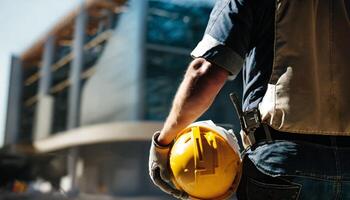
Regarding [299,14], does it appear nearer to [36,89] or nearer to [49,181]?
[49,181]

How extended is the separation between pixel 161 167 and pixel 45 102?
21.3 metres

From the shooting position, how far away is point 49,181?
10.6m

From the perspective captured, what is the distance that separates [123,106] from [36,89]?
277 inches

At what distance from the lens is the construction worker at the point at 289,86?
1.59 metres

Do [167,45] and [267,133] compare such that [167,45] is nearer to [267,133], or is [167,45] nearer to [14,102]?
[14,102]

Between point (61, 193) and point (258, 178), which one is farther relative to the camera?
point (61, 193)

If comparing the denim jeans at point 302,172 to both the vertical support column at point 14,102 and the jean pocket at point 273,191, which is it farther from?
the vertical support column at point 14,102

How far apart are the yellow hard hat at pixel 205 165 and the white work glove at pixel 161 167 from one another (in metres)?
0.05

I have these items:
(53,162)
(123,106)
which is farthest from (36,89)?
(53,162)

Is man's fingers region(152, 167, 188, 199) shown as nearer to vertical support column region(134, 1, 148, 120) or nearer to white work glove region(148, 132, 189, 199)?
white work glove region(148, 132, 189, 199)

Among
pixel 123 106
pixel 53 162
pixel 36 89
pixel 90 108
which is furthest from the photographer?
pixel 36 89

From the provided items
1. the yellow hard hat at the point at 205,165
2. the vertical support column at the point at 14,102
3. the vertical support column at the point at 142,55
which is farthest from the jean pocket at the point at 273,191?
the vertical support column at the point at 14,102

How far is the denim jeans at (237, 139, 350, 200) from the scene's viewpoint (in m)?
1.57

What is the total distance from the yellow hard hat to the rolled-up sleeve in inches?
11.9
